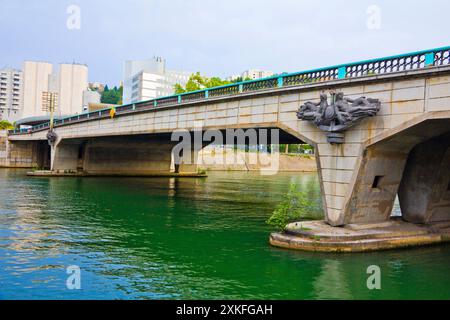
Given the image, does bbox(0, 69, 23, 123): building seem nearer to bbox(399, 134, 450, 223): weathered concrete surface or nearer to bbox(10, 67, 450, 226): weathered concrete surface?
bbox(10, 67, 450, 226): weathered concrete surface

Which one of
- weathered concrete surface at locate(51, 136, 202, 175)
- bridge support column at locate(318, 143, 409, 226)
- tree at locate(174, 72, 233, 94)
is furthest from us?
tree at locate(174, 72, 233, 94)

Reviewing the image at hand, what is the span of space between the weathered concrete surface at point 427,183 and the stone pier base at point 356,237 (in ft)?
2.85

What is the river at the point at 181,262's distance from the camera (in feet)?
39.5

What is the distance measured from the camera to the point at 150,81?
134 meters

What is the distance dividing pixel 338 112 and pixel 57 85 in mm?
163135

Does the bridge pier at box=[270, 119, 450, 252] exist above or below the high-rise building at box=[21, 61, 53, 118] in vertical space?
below

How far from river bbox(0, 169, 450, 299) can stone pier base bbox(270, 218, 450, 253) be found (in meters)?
0.39

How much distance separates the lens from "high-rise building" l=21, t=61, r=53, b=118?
17050 centimetres
